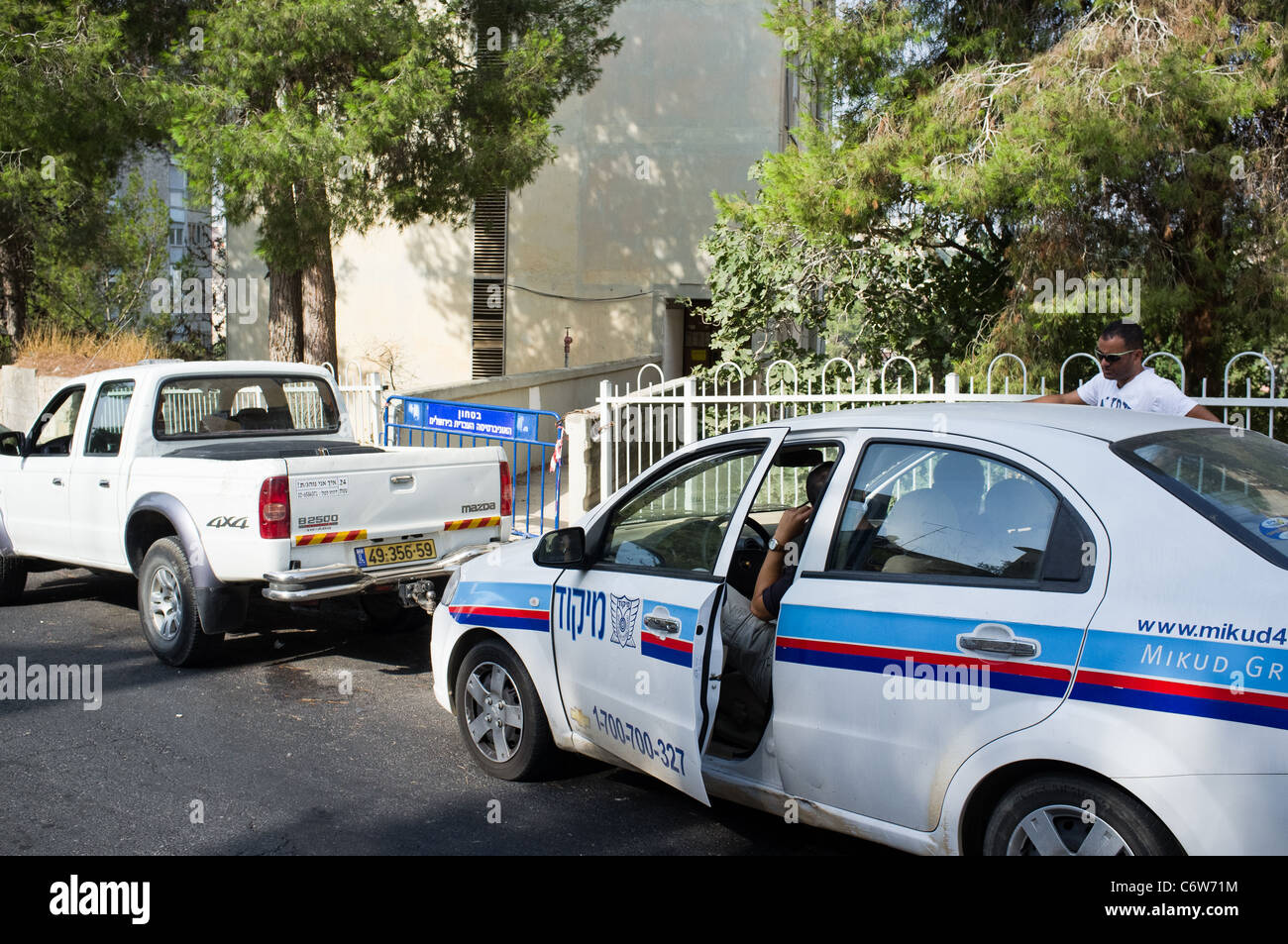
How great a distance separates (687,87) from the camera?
2005cm

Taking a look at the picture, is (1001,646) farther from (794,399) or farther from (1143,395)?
(794,399)

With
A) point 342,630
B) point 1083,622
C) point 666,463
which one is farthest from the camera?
point 342,630

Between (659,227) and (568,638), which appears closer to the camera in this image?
(568,638)

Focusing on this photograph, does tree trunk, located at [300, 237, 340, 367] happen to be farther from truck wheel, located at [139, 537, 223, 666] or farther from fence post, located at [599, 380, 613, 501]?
truck wheel, located at [139, 537, 223, 666]

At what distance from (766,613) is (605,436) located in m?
6.10

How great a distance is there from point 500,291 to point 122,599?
42.2ft

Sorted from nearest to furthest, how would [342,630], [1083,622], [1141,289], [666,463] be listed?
[1083,622], [666,463], [342,630], [1141,289]

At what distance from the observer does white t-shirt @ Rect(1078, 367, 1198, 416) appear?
5.41 m

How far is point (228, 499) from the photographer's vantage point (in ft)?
21.4

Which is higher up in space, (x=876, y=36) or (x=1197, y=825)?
(x=876, y=36)

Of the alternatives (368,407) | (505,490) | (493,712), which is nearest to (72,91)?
(368,407)

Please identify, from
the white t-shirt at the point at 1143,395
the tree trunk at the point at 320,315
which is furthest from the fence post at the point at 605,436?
the tree trunk at the point at 320,315

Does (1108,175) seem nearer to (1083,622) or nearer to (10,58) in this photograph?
(1083,622)

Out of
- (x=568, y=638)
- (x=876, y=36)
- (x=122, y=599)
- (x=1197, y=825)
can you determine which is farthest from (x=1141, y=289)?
(x=122, y=599)
